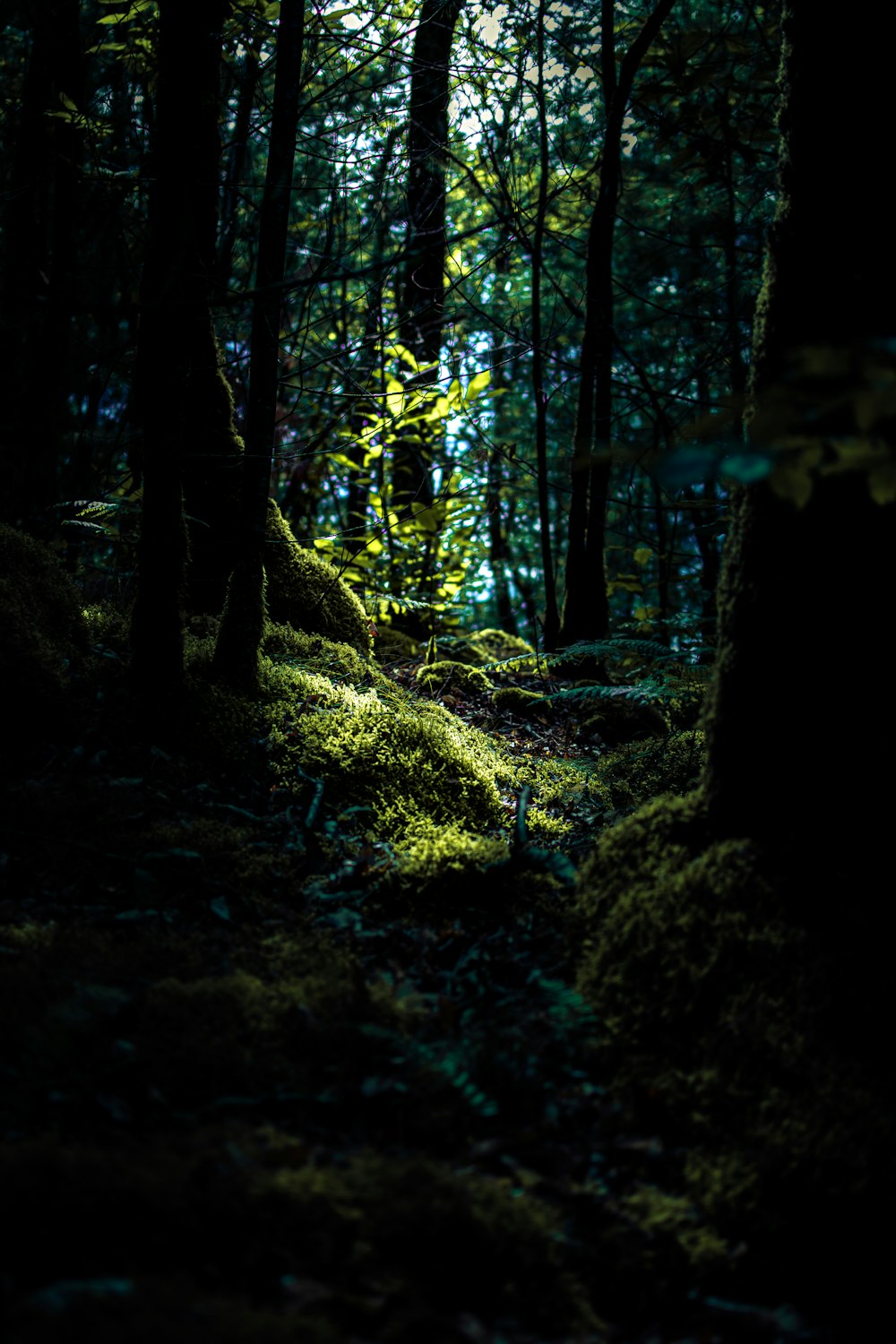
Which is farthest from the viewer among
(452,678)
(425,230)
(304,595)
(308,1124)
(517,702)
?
(425,230)

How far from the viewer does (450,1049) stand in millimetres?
2406

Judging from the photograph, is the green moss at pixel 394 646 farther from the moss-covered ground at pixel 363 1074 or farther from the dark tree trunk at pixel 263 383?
the moss-covered ground at pixel 363 1074

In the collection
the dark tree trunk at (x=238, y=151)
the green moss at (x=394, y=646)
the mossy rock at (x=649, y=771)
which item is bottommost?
the mossy rock at (x=649, y=771)

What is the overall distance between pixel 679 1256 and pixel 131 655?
3498 mm

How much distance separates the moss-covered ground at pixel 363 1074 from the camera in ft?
5.49

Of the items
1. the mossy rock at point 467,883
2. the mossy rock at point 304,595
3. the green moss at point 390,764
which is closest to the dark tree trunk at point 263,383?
the green moss at point 390,764

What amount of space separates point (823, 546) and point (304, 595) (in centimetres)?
448

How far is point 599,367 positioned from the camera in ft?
22.2

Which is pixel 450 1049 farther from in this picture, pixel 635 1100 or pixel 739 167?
pixel 739 167

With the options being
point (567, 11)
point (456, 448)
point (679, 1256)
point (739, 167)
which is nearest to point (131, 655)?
point (679, 1256)

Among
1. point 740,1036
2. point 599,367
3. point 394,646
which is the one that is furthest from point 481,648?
point 740,1036

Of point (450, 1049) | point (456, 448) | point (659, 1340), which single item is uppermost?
point (456, 448)

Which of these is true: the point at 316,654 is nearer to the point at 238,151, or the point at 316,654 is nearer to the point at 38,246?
the point at 38,246

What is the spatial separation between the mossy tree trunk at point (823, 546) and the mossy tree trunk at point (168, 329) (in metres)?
2.32
